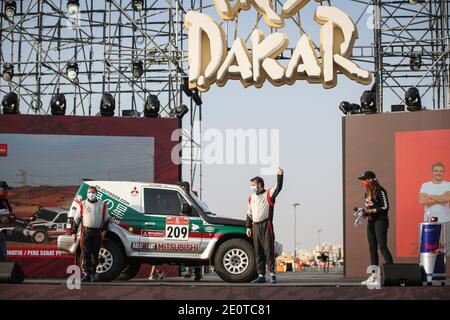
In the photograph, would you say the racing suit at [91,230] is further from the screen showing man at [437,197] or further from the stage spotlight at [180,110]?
the screen showing man at [437,197]

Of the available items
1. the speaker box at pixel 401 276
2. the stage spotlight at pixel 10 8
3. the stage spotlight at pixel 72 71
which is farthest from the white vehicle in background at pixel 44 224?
the speaker box at pixel 401 276

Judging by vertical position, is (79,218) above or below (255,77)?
below

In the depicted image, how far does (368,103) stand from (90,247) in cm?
850

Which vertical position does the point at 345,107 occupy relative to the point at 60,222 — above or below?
above

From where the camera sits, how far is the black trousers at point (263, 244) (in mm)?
11539

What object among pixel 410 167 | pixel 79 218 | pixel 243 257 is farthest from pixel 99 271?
pixel 410 167

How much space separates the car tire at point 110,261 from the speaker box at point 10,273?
7.25 feet

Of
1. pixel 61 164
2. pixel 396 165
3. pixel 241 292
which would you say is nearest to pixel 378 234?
pixel 241 292

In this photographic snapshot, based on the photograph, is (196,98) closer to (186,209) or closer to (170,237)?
(186,209)

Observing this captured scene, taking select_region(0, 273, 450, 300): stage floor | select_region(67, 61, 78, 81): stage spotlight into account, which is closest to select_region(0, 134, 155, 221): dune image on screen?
select_region(67, 61, 78, 81): stage spotlight

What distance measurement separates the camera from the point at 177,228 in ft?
41.5
